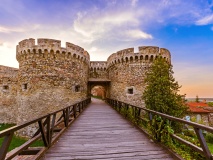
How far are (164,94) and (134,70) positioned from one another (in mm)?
5002

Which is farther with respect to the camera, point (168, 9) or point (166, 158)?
point (168, 9)

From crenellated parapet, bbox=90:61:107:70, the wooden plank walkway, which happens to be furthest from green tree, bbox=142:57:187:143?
crenellated parapet, bbox=90:61:107:70

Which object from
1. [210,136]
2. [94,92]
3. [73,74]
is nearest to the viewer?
[73,74]

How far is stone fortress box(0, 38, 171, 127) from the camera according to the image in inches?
472

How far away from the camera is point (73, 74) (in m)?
13.3

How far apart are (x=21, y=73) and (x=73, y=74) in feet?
14.6

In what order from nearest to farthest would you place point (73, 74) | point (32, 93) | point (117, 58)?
1. point (32, 93)
2. point (73, 74)
3. point (117, 58)

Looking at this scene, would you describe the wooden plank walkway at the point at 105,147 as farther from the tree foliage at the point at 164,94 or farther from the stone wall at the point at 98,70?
the stone wall at the point at 98,70

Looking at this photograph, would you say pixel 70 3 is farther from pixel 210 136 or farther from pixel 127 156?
pixel 210 136

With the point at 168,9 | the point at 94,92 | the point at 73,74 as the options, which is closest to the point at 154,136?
the point at 168,9

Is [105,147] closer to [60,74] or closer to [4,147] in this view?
[4,147]

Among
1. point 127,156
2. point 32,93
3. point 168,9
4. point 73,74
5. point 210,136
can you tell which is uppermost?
point 168,9

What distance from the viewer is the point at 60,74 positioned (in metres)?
12.4

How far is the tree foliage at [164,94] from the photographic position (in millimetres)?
9422
